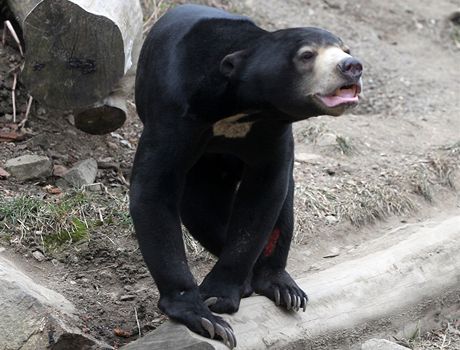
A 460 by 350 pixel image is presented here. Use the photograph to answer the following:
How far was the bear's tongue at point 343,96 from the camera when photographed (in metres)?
4.65

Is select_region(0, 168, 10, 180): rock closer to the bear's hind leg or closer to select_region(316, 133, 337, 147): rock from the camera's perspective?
the bear's hind leg

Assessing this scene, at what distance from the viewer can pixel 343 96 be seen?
4676 millimetres

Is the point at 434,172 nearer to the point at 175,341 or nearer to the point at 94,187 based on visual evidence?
the point at 94,187

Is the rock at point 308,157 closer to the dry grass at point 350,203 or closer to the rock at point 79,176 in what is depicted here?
the dry grass at point 350,203

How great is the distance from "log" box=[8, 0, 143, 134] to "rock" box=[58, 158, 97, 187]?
0.43m

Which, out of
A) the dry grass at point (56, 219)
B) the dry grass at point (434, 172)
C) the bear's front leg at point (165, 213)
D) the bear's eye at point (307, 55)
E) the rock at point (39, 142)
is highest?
the bear's eye at point (307, 55)

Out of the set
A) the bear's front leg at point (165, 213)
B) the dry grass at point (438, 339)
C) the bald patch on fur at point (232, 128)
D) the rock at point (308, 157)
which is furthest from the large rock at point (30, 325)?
the rock at point (308, 157)

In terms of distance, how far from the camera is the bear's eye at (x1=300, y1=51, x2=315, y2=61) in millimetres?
4793

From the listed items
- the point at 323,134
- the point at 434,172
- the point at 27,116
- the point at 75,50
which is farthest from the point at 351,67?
the point at 323,134

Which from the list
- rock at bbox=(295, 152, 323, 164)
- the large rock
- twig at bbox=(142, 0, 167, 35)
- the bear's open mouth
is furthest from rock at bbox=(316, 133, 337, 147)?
the bear's open mouth

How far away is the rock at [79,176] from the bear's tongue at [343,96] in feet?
9.07

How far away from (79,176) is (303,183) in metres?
1.79

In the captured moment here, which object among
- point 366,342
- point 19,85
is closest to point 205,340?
point 366,342

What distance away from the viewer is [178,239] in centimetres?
508
